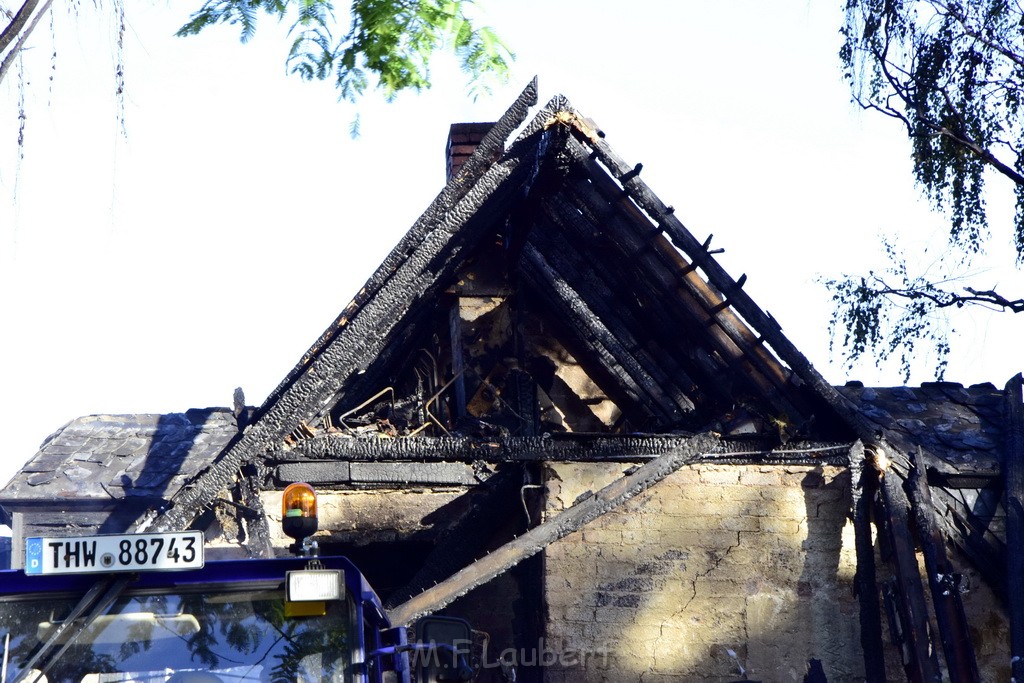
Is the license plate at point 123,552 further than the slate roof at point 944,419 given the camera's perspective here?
No

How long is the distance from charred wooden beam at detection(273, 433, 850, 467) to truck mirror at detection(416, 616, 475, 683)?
3.42 metres

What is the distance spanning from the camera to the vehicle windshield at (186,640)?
422 cm

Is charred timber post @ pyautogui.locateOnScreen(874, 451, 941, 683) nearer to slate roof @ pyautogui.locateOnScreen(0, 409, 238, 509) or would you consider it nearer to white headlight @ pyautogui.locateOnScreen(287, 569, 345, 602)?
white headlight @ pyautogui.locateOnScreen(287, 569, 345, 602)

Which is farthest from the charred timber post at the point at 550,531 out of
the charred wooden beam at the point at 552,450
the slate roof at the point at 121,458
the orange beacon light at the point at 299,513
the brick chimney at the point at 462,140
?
the brick chimney at the point at 462,140

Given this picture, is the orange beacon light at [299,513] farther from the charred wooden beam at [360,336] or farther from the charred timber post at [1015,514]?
the charred timber post at [1015,514]

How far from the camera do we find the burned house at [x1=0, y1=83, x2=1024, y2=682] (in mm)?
7977

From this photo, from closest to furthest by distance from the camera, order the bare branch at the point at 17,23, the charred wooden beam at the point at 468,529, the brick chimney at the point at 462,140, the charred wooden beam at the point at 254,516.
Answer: the bare branch at the point at 17,23 < the charred wooden beam at the point at 254,516 < the charred wooden beam at the point at 468,529 < the brick chimney at the point at 462,140

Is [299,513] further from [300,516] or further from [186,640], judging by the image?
[186,640]

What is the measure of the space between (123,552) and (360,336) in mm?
3718

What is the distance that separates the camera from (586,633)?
320 inches

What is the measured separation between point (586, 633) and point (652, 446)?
1.40 metres

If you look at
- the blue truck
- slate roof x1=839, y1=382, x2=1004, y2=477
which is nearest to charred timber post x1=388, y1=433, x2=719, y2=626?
slate roof x1=839, y1=382, x2=1004, y2=477

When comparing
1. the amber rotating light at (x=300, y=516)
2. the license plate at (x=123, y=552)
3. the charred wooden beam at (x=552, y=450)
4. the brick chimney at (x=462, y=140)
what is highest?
the brick chimney at (x=462, y=140)

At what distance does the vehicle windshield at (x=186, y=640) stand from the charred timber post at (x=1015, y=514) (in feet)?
18.1
